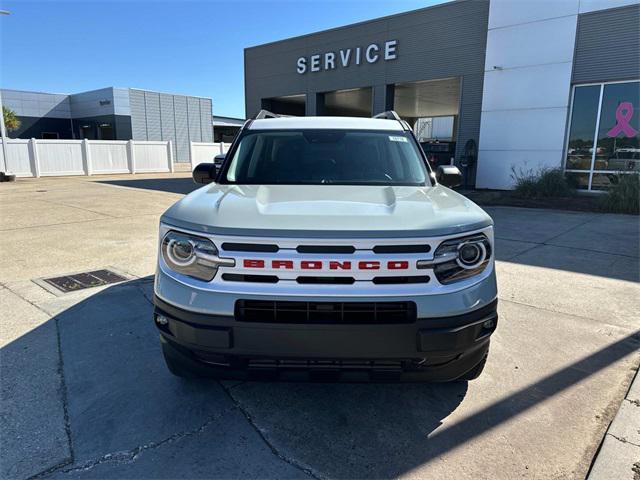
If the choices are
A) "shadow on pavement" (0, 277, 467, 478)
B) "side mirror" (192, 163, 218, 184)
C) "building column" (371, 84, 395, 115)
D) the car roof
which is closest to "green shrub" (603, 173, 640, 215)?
"building column" (371, 84, 395, 115)

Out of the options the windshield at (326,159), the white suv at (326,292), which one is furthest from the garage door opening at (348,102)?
the white suv at (326,292)

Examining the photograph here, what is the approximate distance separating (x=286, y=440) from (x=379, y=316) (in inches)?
36.0

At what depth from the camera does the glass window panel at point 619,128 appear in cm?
1210

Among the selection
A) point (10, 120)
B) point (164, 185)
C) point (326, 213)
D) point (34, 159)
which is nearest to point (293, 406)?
point (326, 213)

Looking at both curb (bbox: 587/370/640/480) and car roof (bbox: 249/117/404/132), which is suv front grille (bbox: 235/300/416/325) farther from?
car roof (bbox: 249/117/404/132)

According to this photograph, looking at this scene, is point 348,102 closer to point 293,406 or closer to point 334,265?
point 293,406

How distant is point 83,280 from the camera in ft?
16.5

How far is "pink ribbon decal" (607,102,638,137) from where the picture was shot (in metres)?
12.2

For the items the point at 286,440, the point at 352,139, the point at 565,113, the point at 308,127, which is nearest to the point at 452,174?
the point at 352,139

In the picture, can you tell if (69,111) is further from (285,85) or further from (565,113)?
(565,113)

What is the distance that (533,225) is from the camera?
29.2 ft

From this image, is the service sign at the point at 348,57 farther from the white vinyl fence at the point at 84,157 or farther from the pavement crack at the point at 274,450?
the pavement crack at the point at 274,450

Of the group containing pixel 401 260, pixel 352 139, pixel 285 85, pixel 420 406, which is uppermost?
pixel 285 85

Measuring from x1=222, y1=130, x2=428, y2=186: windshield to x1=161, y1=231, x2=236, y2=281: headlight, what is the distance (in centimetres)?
118
